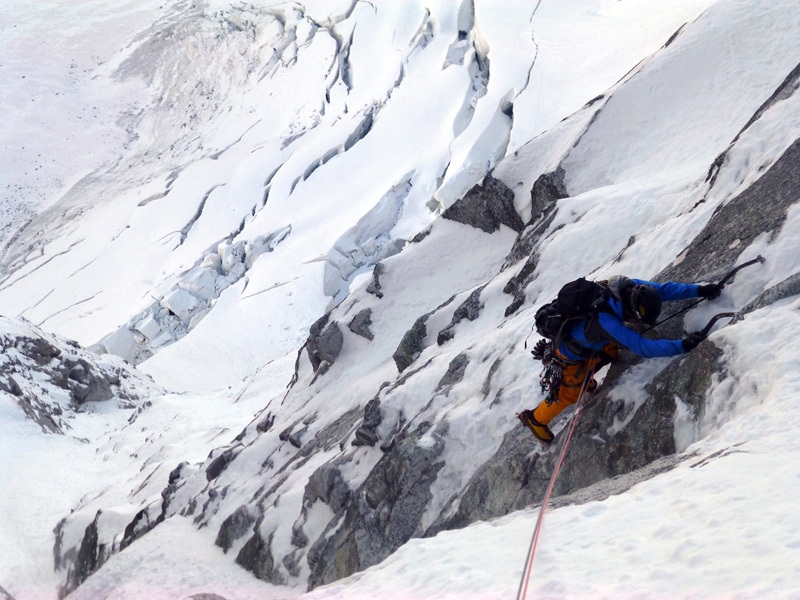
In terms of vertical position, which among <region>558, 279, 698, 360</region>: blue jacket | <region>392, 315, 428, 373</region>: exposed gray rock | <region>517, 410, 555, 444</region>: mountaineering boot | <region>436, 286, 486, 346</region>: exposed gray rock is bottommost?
<region>392, 315, 428, 373</region>: exposed gray rock

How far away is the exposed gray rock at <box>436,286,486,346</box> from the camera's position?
10.8 m

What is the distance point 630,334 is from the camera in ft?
18.1

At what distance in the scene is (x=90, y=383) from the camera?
26.4 m

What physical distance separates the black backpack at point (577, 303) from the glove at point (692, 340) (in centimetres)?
71

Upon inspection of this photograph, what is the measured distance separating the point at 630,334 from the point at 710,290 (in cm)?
87

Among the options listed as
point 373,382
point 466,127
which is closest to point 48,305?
point 466,127

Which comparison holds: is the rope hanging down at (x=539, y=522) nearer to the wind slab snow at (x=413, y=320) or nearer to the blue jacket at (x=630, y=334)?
the wind slab snow at (x=413, y=320)

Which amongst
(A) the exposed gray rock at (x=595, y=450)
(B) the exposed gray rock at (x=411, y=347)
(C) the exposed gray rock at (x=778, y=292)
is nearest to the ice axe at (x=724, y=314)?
(C) the exposed gray rock at (x=778, y=292)

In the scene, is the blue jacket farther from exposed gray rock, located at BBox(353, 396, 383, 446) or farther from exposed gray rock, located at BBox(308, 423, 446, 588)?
exposed gray rock, located at BBox(353, 396, 383, 446)

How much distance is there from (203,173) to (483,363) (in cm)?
3757

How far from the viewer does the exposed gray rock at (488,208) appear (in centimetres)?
1350

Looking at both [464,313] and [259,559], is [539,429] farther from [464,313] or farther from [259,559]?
[259,559]

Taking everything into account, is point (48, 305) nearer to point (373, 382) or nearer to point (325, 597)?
point (373, 382)

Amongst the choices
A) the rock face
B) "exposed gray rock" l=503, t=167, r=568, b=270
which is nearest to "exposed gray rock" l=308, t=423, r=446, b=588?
"exposed gray rock" l=503, t=167, r=568, b=270
